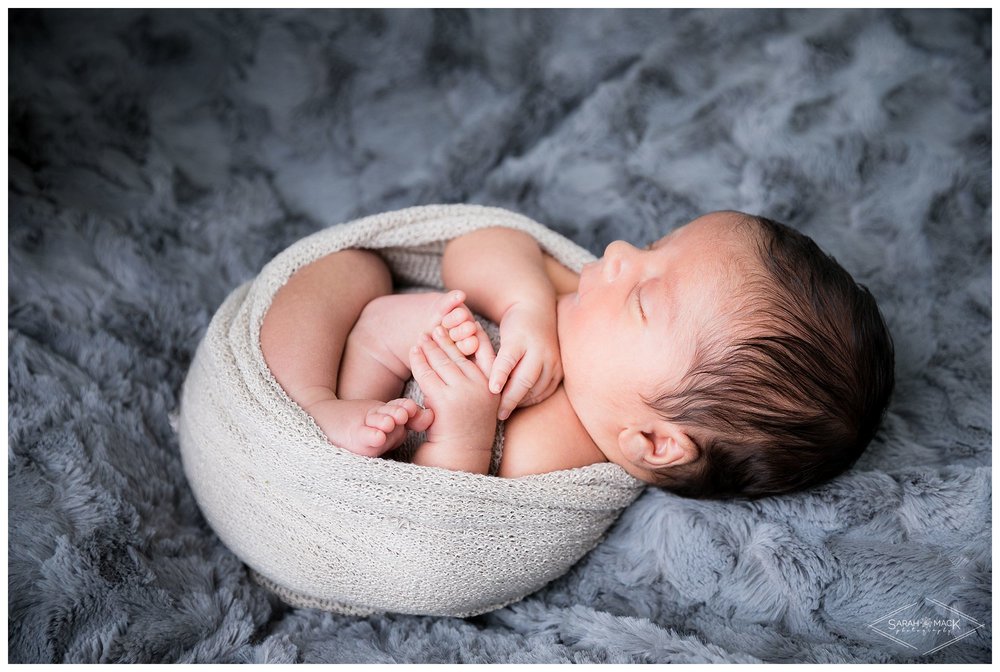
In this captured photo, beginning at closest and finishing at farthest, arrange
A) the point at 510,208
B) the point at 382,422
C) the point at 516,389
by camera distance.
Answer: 1. the point at 382,422
2. the point at 516,389
3. the point at 510,208

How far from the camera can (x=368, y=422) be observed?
1.00 m

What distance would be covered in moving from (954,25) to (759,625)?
1224 mm

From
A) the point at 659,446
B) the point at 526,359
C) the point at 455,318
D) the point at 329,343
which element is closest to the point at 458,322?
the point at 455,318

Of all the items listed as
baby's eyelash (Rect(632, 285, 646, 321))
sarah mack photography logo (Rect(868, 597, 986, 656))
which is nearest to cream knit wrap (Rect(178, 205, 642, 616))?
baby's eyelash (Rect(632, 285, 646, 321))

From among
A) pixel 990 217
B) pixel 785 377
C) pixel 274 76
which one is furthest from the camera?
pixel 274 76

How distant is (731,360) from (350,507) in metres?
0.52

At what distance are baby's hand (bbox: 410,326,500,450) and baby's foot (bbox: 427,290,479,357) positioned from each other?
1cm

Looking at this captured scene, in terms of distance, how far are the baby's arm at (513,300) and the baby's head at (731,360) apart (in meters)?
0.05

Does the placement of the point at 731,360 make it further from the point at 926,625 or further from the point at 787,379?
the point at 926,625

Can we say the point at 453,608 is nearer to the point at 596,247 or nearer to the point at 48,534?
the point at 48,534

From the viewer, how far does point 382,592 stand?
1.08 meters

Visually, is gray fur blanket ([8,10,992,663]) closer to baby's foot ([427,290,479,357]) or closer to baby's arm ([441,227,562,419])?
baby's arm ([441,227,562,419])

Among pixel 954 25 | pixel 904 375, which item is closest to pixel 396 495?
pixel 904 375

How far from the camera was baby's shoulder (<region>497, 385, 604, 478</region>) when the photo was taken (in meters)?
1.13
